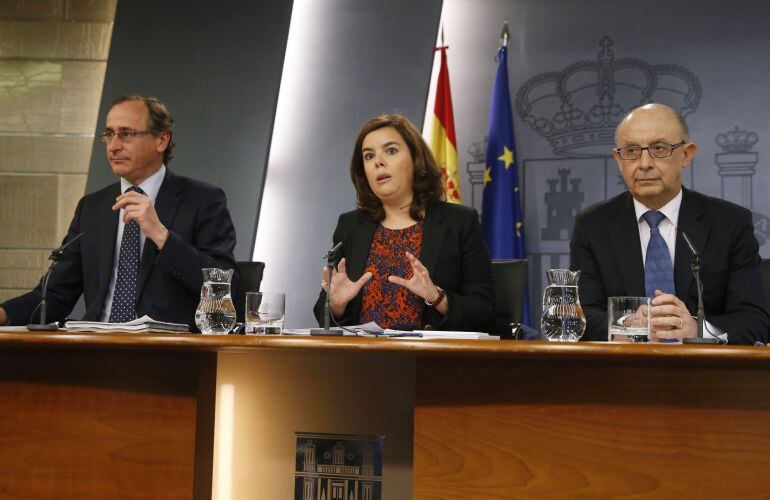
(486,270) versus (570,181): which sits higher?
(570,181)

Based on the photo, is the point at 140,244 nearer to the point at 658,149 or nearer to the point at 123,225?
the point at 123,225

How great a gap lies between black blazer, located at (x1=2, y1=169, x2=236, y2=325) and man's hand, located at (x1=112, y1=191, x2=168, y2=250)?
2.5 inches

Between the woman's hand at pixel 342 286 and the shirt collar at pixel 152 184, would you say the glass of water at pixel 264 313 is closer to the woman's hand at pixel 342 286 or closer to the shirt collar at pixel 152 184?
the woman's hand at pixel 342 286

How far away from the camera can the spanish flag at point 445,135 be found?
402cm

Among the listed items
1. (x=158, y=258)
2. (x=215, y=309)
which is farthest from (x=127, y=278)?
(x=215, y=309)

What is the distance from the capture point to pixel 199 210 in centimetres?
262

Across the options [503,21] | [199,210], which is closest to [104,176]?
[199,210]

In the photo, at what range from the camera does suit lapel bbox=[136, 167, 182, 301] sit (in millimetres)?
A: 2496

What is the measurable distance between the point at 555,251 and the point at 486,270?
159cm

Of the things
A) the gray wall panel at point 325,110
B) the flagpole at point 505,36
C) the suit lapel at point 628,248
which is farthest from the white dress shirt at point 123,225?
the flagpole at point 505,36

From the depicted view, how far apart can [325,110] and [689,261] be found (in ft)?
7.83

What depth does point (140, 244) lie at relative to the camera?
8.34 ft

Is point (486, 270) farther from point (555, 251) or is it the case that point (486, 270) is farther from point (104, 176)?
point (104, 176)

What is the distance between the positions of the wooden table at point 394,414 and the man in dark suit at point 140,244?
2.59 feet
